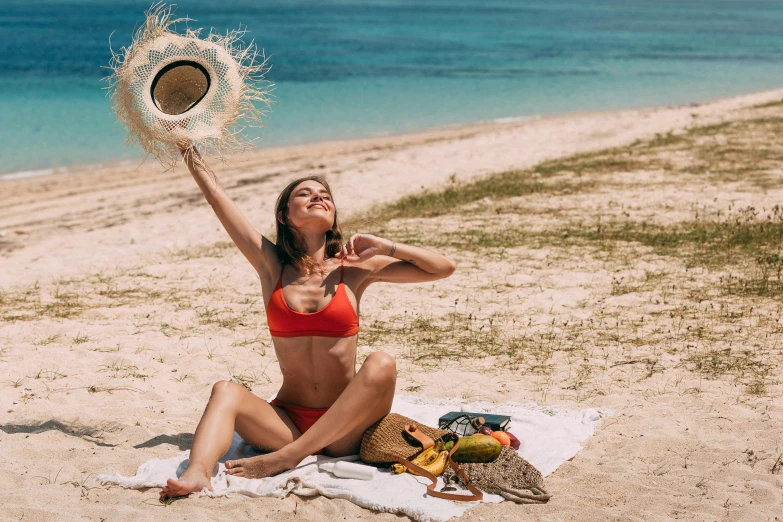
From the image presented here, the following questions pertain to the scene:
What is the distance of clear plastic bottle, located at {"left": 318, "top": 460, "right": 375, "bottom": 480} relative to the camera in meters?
4.19

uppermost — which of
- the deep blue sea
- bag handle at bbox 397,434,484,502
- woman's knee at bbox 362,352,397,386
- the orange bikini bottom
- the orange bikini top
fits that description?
the deep blue sea

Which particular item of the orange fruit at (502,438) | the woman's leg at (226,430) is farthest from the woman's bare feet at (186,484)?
the orange fruit at (502,438)

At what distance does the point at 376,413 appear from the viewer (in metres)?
4.34

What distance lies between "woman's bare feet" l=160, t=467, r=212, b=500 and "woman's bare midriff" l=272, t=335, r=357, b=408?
0.68m

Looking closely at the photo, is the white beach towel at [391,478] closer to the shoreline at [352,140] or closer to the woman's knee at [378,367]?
the woman's knee at [378,367]

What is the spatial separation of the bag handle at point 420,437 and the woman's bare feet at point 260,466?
62cm

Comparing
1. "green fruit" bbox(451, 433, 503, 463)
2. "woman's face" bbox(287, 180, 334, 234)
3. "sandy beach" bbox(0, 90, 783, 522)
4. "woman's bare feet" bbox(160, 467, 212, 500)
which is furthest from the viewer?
"woman's face" bbox(287, 180, 334, 234)

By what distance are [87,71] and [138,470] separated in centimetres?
3349

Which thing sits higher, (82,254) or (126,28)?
(126,28)

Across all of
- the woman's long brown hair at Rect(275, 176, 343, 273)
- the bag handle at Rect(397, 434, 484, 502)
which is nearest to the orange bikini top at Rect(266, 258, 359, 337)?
the woman's long brown hair at Rect(275, 176, 343, 273)

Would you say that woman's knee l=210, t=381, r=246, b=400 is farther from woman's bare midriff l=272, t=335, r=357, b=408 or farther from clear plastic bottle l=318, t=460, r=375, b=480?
clear plastic bottle l=318, t=460, r=375, b=480

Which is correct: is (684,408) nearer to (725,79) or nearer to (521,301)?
(521,301)

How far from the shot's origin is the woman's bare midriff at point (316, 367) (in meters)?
4.35

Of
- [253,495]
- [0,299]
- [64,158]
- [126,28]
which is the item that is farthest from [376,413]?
[126,28]
